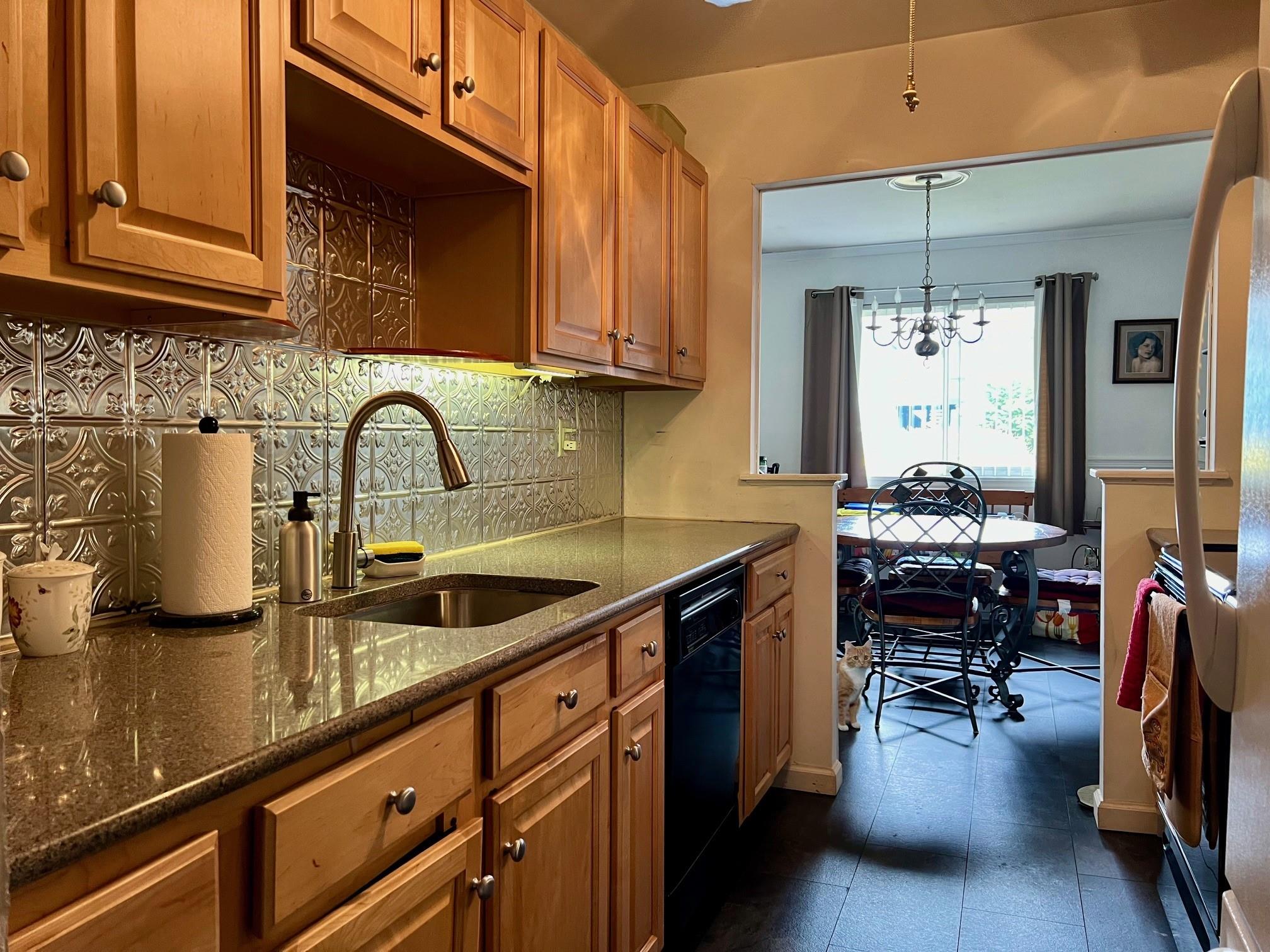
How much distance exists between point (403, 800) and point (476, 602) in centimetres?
95

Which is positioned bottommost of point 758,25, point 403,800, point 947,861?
point 947,861

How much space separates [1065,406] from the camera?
5945 mm

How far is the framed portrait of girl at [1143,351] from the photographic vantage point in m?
5.81

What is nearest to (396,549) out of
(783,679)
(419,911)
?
(419,911)

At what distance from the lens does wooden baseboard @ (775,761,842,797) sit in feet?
9.89

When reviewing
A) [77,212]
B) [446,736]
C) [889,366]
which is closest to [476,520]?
[446,736]

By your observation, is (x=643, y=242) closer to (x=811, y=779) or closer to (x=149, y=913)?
(x=811, y=779)

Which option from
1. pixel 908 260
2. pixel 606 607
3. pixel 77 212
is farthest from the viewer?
pixel 908 260

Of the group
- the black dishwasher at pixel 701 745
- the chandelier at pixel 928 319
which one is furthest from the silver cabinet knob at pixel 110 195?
the chandelier at pixel 928 319

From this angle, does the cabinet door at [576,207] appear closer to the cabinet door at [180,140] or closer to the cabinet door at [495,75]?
the cabinet door at [495,75]

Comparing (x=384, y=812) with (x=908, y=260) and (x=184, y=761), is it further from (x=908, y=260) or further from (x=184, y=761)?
(x=908, y=260)

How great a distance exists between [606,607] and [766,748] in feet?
4.47

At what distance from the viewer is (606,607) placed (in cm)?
158

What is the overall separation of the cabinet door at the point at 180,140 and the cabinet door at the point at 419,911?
780 mm
